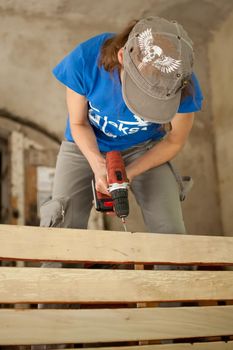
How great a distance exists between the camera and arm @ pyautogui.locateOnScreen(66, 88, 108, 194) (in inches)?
68.1

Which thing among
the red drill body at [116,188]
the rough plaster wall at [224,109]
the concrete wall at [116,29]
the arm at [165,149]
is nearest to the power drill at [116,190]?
the red drill body at [116,188]

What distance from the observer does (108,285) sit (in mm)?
1379

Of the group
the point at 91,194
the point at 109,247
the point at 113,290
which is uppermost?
the point at 91,194

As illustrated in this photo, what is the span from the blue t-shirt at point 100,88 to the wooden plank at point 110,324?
0.71 metres

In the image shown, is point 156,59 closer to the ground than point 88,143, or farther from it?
farther from it

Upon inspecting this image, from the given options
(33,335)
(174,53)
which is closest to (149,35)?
(174,53)

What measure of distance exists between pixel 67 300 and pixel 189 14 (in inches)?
130

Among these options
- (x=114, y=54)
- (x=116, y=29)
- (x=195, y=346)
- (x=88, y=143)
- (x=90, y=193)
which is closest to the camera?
(x=195, y=346)

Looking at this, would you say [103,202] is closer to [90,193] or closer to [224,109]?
[90,193]

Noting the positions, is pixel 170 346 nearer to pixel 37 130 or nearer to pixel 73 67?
pixel 73 67

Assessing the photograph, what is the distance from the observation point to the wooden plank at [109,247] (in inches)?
51.6

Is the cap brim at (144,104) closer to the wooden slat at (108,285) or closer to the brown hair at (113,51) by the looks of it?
the brown hair at (113,51)

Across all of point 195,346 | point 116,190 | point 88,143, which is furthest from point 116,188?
point 195,346

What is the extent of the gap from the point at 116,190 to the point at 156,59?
471 mm
